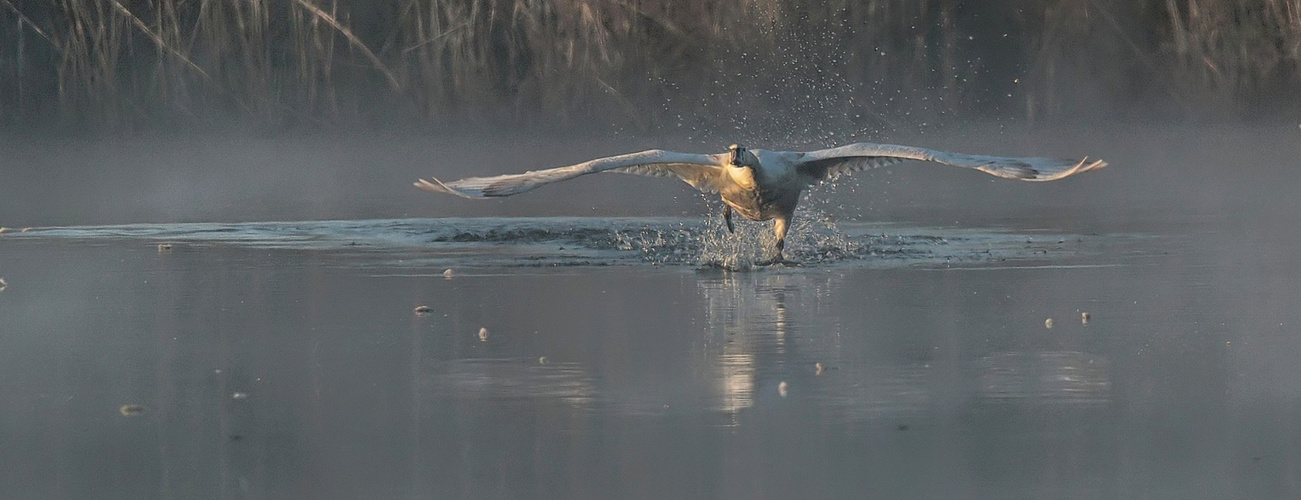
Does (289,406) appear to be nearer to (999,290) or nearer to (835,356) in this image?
(835,356)

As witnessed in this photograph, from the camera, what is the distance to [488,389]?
8.89 m

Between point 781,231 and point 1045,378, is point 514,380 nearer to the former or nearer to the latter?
point 1045,378

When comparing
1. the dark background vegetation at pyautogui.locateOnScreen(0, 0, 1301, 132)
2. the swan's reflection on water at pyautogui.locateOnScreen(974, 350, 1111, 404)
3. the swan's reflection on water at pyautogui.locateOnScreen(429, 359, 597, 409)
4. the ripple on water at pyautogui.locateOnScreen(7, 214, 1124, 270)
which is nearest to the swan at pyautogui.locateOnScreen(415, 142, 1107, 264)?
the ripple on water at pyautogui.locateOnScreen(7, 214, 1124, 270)

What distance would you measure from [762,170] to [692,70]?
54.0 ft

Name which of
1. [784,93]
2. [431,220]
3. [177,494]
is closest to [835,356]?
[177,494]

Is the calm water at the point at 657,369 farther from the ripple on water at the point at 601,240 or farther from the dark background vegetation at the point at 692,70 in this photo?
the dark background vegetation at the point at 692,70

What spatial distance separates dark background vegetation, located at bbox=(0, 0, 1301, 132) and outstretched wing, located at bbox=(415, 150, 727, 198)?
13320 millimetres

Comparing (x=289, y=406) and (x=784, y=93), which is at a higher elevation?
(x=784, y=93)

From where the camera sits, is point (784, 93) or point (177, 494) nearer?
point (177, 494)

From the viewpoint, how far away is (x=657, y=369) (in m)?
9.34

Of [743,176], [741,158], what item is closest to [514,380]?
[741,158]

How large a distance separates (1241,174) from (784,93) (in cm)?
1007

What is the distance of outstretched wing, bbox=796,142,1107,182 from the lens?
1296cm

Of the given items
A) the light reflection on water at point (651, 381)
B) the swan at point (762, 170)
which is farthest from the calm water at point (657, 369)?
the swan at point (762, 170)
